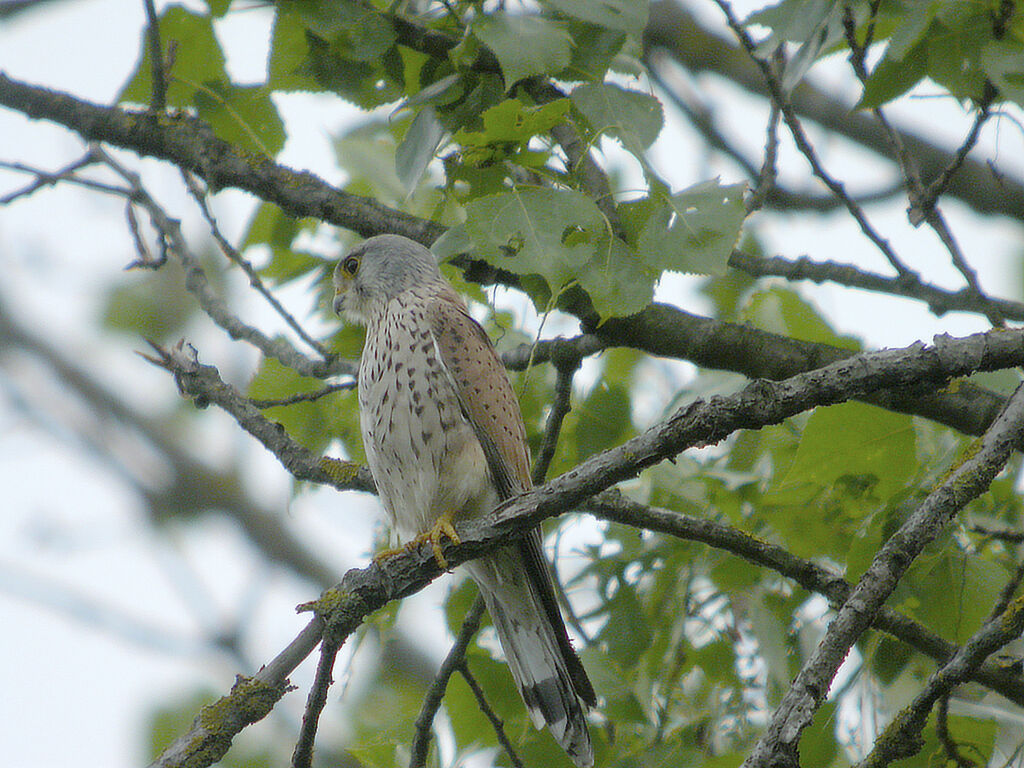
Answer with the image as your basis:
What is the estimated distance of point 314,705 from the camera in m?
2.47

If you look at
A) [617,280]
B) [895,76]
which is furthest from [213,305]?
[895,76]

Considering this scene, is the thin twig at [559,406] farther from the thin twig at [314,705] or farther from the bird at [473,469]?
the thin twig at [314,705]

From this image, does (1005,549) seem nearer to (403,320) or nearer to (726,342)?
(726,342)

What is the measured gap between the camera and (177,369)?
3602mm

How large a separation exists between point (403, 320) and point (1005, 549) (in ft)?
8.28

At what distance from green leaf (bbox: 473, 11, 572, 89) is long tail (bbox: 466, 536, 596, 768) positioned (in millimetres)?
1578

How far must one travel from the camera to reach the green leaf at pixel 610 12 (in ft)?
9.46

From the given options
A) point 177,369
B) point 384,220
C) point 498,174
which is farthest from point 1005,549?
point 177,369

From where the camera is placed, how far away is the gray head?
4.58m

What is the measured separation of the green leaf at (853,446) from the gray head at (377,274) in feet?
6.80

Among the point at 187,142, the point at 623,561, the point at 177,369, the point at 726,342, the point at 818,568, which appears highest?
the point at 187,142

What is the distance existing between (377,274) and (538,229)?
2.15 m

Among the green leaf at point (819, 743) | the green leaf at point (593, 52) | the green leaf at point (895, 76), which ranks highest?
the green leaf at point (593, 52)

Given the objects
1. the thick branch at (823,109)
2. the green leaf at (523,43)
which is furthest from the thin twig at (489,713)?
the thick branch at (823,109)
